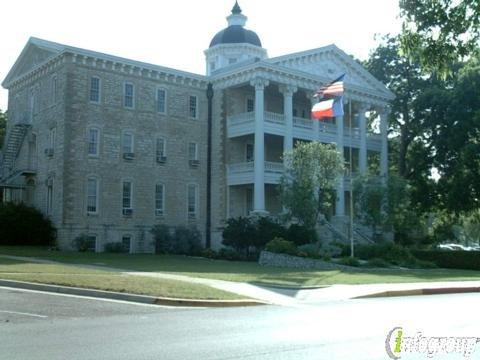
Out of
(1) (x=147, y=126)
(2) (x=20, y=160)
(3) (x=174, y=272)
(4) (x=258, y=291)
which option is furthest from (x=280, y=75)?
(4) (x=258, y=291)

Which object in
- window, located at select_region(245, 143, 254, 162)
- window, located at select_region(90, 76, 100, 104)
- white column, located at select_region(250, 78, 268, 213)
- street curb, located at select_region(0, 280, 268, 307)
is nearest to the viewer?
street curb, located at select_region(0, 280, 268, 307)

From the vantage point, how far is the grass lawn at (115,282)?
1634 cm

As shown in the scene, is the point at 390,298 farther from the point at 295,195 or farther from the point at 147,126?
the point at 147,126

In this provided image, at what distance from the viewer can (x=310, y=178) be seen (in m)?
32.6

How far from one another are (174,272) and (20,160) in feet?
72.4

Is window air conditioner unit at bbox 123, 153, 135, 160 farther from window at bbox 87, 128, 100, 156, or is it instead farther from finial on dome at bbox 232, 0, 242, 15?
finial on dome at bbox 232, 0, 242, 15

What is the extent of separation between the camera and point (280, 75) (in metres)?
40.8

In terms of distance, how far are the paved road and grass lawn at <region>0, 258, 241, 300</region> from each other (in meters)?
1.31

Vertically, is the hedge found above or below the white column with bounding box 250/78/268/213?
below

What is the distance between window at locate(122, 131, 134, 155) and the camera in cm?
3850

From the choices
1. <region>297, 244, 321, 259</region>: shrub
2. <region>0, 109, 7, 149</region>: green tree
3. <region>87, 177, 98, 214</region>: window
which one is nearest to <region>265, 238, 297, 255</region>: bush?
<region>297, 244, 321, 259</region>: shrub

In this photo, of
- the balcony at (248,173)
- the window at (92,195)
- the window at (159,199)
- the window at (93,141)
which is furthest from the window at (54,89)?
the balcony at (248,173)

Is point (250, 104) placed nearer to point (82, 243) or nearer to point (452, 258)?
point (82, 243)

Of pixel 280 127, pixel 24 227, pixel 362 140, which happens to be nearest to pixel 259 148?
pixel 280 127
